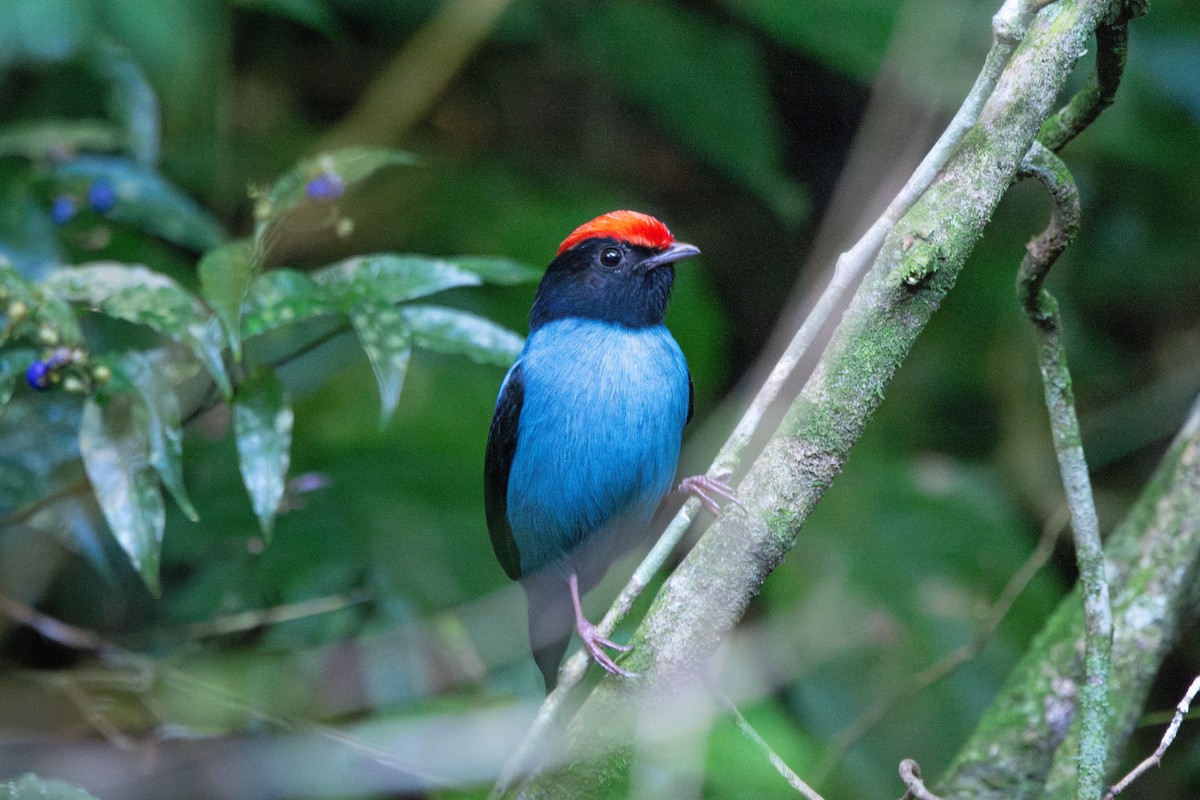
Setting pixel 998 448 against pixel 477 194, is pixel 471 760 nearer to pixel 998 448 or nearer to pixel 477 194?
pixel 477 194

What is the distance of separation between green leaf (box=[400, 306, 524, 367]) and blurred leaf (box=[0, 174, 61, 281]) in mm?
1244

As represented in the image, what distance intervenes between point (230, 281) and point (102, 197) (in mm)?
1026

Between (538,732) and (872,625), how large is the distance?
213 cm

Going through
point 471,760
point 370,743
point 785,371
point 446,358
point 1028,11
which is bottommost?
point 370,743

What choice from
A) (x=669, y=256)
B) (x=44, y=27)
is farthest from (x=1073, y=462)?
(x=44, y=27)

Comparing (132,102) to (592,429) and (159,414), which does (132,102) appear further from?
(592,429)

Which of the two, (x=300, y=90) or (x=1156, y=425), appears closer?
(x=1156, y=425)

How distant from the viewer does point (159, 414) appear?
2758 mm

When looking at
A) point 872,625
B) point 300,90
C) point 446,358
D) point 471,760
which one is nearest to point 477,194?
point 446,358

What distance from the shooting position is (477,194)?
16.5ft

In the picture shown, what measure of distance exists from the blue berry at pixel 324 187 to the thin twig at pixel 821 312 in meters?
1.33

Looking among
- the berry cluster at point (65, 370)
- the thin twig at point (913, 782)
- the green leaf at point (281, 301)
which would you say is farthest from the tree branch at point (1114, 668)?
the berry cluster at point (65, 370)

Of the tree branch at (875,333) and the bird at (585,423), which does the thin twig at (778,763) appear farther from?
the bird at (585,423)

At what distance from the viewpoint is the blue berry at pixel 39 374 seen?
2.72 metres
